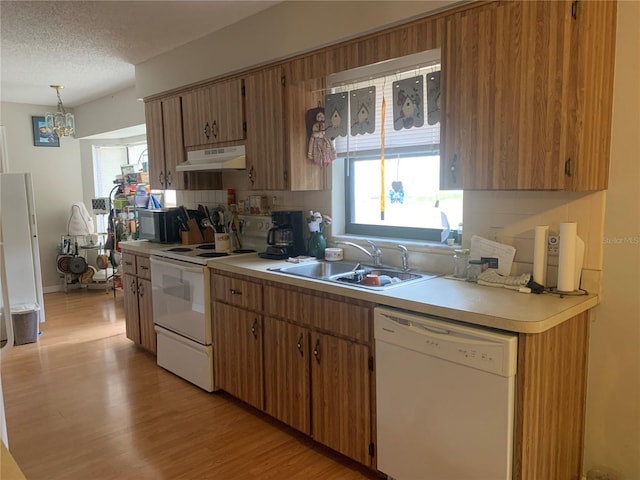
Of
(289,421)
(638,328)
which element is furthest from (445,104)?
(289,421)

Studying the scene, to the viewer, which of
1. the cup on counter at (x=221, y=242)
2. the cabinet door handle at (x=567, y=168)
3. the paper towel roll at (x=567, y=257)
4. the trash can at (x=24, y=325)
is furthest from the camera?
the trash can at (x=24, y=325)

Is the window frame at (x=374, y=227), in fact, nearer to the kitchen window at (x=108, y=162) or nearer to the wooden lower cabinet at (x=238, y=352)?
the wooden lower cabinet at (x=238, y=352)

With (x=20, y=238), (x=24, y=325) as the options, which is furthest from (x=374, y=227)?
(x=20, y=238)

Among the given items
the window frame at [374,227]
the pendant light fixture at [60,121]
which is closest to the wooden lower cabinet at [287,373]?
the window frame at [374,227]

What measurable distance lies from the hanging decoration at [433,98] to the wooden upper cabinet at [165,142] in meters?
2.24

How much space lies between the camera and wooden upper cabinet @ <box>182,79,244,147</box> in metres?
3.37

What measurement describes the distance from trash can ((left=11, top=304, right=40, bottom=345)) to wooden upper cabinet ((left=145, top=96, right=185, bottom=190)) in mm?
1652

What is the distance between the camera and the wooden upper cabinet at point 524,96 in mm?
1747

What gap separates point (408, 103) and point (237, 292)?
1453mm

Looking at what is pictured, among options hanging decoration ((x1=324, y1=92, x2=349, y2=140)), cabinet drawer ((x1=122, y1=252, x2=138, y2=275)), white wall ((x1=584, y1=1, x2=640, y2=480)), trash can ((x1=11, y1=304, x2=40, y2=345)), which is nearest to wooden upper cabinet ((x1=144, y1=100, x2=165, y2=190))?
cabinet drawer ((x1=122, y1=252, x2=138, y2=275))

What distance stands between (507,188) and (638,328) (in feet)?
2.49

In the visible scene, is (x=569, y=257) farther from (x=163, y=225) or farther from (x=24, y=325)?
(x=24, y=325)

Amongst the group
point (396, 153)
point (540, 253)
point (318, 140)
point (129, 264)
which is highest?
point (318, 140)

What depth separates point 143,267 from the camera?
12.6 feet
